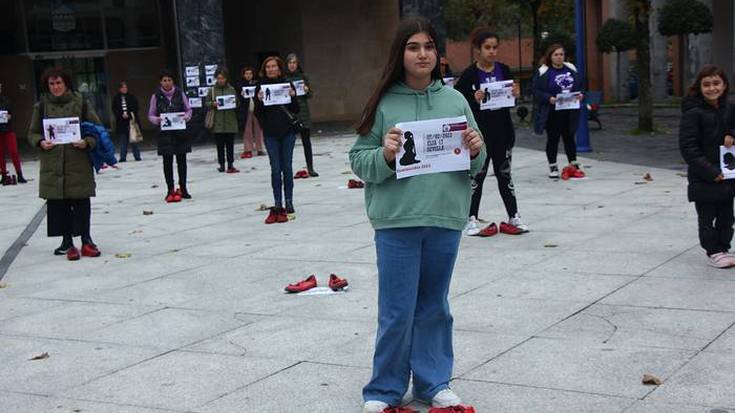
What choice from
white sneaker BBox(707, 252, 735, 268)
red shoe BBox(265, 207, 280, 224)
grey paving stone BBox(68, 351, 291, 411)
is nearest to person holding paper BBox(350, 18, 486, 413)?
grey paving stone BBox(68, 351, 291, 411)

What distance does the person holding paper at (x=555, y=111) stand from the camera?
47.6 feet

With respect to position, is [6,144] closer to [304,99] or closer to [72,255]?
[304,99]

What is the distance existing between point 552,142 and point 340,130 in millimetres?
15811

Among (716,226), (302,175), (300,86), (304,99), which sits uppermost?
(300,86)

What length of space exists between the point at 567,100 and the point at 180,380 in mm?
9753

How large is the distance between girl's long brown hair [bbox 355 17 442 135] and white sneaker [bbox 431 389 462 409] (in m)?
1.31

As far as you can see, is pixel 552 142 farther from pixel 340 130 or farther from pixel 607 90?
pixel 607 90

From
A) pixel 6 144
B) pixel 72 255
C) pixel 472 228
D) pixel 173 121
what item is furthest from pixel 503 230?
pixel 6 144

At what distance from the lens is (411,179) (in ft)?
15.8

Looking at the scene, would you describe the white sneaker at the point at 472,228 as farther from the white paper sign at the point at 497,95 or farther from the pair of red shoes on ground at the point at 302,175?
the pair of red shoes on ground at the point at 302,175

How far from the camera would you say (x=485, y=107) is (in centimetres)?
1009

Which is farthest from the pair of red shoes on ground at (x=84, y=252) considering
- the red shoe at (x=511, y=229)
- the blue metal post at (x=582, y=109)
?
the blue metal post at (x=582, y=109)

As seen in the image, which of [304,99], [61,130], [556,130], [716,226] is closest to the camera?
[716,226]

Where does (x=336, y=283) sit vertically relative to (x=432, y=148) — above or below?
below
